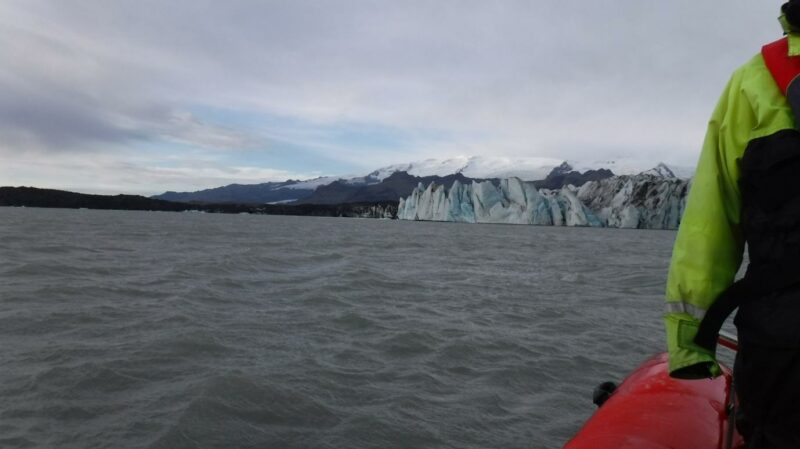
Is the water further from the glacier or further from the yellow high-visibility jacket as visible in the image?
the glacier

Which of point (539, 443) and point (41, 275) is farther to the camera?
point (41, 275)

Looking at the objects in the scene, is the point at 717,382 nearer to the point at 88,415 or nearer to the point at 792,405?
the point at 792,405

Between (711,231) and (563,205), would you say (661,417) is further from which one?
(563,205)

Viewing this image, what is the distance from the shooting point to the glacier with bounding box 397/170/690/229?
7031 centimetres

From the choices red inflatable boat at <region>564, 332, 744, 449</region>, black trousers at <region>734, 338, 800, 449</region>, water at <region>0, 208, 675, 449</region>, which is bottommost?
water at <region>0, 208, 675, 449</region>

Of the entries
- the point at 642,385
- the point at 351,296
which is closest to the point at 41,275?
the point at 351,296

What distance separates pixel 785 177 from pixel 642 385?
199 centimetres

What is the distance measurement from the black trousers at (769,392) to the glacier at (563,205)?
2830 inches

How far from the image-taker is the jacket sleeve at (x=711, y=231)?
151 centimetres

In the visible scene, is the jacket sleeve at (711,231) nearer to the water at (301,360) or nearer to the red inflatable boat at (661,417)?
the red inflatable boat at (661,417)

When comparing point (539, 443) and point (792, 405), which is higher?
point (792, 405)

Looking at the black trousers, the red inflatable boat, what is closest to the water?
the red inflatable boat

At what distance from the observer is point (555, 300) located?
10922 millimetres

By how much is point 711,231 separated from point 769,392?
44 cm
